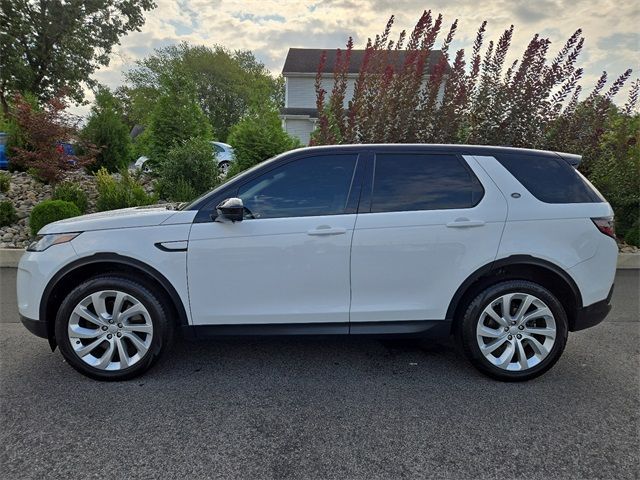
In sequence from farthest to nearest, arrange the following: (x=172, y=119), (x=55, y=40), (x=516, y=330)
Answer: (x=55, y=40)
(x=172, y=119)
(x=516, y=330)

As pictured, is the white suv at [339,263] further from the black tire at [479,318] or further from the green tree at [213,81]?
the green tree at [213,81]

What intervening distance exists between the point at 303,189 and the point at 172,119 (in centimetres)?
720

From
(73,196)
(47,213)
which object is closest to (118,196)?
(73,196)

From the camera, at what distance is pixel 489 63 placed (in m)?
6.47

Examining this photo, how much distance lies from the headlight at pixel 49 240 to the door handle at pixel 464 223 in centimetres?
272

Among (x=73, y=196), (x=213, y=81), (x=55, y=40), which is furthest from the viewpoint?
(x=213, y=81)

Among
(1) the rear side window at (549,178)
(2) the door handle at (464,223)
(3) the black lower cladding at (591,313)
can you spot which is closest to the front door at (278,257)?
(2) the door handle at (464,223)

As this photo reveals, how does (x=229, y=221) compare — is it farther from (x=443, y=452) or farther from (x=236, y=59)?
(x=236, y=59)

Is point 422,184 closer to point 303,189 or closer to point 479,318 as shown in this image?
point 303,189

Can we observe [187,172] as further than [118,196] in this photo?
Yes

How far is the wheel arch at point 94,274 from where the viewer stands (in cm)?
288

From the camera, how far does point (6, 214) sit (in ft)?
23.1

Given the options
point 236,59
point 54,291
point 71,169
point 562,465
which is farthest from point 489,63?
point 236,59

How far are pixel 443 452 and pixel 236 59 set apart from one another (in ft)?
137
